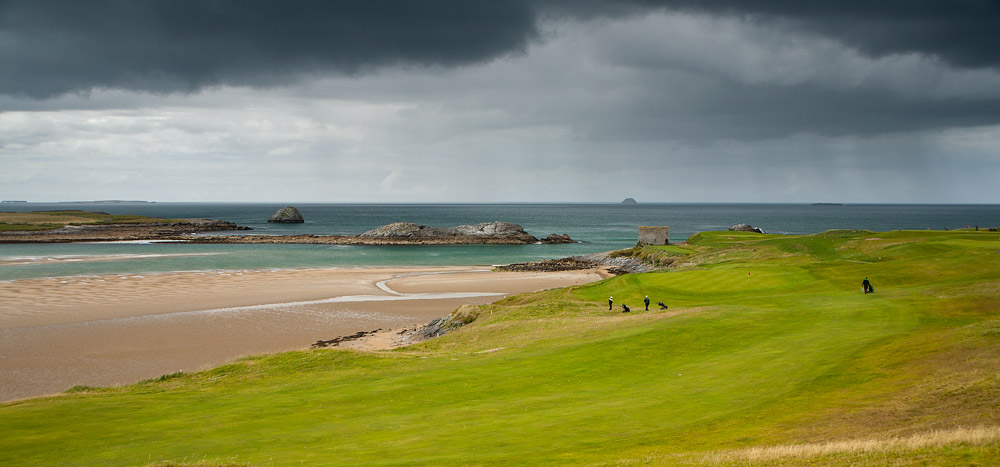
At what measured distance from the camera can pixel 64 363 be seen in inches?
1257

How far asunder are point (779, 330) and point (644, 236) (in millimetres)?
65996

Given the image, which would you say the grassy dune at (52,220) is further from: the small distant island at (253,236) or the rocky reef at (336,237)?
the rocky reef at (336,237)

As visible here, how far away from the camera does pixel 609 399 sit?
17.2m

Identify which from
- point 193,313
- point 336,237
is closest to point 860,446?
point 193,313

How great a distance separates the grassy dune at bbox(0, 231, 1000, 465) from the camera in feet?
39.5

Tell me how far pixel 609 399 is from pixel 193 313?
1619 inches

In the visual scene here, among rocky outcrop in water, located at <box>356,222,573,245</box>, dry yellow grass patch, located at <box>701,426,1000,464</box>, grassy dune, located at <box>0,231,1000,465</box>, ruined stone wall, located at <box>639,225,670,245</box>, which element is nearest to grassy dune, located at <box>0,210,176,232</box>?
rocky outcrop in water, located at <box>356,222,573,245</box>

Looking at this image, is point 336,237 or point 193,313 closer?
point 193,313

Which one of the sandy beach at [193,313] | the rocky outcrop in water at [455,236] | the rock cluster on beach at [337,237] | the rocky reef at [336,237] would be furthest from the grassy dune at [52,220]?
the sandy beach at [193,313]

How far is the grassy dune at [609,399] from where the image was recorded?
12055 mm

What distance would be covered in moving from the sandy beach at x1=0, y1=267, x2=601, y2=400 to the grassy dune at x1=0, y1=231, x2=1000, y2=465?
11274mm

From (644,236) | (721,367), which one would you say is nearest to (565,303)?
(721,367)

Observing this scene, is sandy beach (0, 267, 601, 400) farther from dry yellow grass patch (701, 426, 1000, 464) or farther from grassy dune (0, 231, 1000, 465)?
dry yellow grass patch (701, 426, 1000, 464)

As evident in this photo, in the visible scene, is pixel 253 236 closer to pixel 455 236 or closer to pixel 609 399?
pixel 455 236
